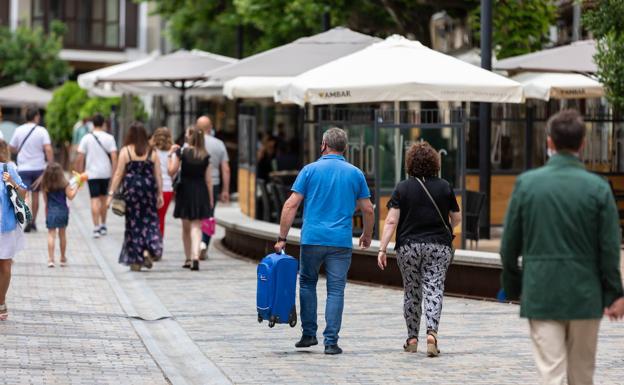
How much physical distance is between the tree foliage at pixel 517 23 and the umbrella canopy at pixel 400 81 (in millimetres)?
7270

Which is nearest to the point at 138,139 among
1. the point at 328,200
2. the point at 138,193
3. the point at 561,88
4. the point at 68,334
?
the point at 138,193

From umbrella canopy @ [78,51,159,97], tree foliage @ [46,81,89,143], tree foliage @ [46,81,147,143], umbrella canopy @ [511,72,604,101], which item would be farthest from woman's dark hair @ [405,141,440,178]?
tree foliage @ [46,81,89,143]

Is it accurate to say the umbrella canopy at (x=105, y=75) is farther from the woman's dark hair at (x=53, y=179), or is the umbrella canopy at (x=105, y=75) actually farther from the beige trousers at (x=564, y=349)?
the beige trousers at (x=564, y=349)

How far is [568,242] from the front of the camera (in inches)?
274

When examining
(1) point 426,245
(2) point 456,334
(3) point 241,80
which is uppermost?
(3) point 241,80

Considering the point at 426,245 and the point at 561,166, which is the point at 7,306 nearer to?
the point at 426,245

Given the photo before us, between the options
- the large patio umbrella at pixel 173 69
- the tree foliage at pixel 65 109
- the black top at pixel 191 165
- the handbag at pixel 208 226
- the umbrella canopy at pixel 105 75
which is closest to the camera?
the black top at pixel 191 165

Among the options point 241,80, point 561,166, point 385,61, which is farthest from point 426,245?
point 241,80

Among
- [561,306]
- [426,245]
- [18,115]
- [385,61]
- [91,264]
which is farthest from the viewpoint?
[18,115]

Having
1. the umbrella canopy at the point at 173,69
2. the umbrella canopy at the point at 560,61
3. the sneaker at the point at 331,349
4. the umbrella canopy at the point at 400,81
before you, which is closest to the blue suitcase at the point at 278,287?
the sneaker at the point at 331,349

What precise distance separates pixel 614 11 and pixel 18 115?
5019 cm

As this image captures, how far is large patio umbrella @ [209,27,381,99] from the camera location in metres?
20.4

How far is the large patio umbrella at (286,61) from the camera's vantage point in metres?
20.4

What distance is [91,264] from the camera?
58.4 ft
